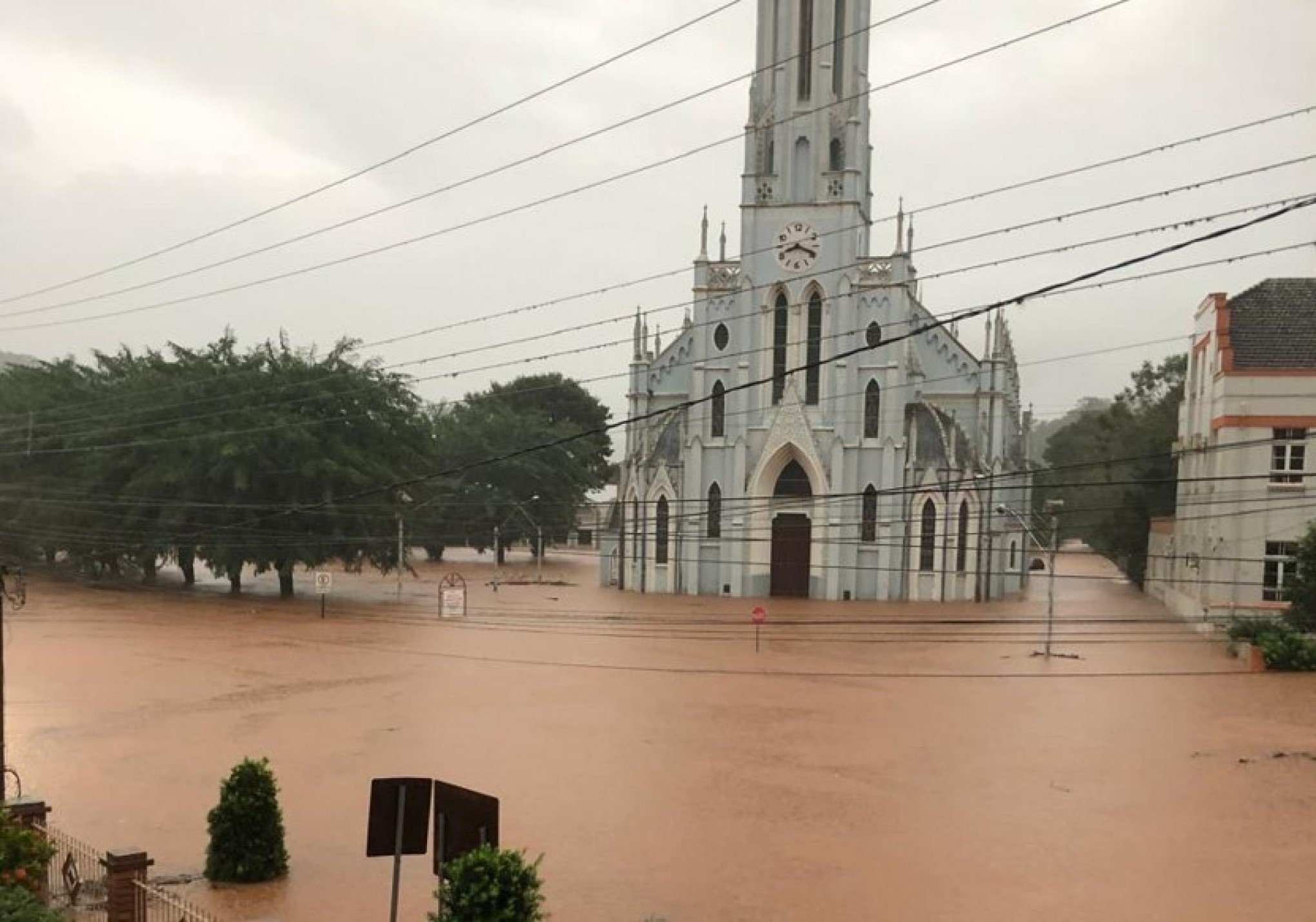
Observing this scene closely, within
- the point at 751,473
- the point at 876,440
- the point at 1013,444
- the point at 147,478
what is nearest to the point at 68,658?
the point at 147,478

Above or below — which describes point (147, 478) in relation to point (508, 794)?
above

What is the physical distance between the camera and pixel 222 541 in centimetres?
4991

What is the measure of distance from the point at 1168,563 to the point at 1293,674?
21659 mm

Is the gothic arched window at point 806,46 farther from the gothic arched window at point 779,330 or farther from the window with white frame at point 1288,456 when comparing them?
the window with white frame at point 1288,456

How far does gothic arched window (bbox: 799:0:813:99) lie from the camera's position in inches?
2227

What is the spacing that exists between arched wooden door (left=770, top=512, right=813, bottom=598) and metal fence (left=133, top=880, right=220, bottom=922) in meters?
43.4

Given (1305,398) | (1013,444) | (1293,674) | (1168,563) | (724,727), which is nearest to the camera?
(724,727)

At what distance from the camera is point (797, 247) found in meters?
54.8

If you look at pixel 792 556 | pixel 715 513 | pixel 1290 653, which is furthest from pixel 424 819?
pixel 715 513

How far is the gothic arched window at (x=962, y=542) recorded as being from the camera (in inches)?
2084

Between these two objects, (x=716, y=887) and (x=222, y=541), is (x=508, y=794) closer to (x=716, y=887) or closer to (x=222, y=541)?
(x=716, y=887)

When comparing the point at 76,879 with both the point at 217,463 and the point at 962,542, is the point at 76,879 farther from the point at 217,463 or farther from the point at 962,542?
the point at 962,542

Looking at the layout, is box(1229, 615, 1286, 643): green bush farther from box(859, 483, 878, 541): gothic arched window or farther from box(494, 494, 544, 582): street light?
box(494, 494, 544, 582): street light

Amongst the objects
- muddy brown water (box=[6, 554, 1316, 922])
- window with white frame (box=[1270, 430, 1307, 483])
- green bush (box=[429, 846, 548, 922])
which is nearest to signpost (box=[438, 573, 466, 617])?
muddy brown water (box=[6, 554, 1316, 922])
